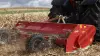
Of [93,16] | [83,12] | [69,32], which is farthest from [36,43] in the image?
[83,12]

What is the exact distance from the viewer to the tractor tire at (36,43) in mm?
5863

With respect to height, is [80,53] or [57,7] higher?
[57,7]

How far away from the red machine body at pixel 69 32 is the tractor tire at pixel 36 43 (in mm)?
405

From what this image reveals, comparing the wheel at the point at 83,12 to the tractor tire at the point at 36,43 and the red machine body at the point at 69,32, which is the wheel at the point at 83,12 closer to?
the red machine body at the point at 69,32

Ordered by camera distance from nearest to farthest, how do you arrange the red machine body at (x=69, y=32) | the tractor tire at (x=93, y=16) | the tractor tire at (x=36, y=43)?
the tractor tire at (x=36, y=43) < the red machine body at (x=69, y=32) < the tractor tire at (x=93, y=16)

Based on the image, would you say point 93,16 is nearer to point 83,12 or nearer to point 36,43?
point 83,12

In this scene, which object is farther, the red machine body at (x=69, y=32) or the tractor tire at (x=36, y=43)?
the red machine body at (x=69, y=32)

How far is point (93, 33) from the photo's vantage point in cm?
668

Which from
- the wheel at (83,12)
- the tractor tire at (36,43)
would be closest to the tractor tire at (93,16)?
the wheel at (83,12)

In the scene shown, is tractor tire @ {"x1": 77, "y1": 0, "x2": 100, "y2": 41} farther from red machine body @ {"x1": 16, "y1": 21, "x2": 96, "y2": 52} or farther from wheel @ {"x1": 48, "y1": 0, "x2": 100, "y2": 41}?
red machine body @ {"x1": 16, "y1": 21, "x2": 96, "y2": 52}

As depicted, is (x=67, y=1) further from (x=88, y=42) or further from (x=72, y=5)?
(x=88, y=42)

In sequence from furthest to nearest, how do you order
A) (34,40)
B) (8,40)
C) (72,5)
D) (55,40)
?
(72,5)
(8,40)
(55,40)
(34,40)

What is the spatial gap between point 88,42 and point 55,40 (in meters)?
0.86

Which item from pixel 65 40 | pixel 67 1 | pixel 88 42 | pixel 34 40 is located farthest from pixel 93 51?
pixel 67 1
